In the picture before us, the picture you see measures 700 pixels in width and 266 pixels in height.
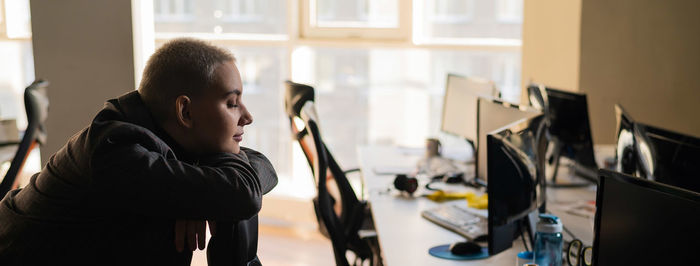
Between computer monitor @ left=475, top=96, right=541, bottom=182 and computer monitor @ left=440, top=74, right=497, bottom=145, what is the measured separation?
0.50 meters

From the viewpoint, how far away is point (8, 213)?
1438 mm

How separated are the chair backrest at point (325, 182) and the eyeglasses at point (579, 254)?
0.93 m

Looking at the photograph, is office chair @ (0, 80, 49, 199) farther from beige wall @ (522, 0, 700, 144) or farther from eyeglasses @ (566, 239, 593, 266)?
beige wall @ (522, 0, 700, 144)

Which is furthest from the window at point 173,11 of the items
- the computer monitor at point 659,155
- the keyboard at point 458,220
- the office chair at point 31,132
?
the computer monitor at point 659,155

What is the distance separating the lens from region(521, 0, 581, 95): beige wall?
14.0 ft

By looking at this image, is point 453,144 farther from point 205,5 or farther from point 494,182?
point 494,182

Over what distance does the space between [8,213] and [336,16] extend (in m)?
3.60

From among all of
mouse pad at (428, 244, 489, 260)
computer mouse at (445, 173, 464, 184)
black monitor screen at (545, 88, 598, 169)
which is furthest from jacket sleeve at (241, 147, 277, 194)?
black monitor screen at (545, 88, 598, 169)

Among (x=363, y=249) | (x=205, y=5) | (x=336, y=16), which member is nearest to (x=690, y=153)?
(x=363, y=249)

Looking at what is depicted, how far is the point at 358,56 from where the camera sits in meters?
4.83

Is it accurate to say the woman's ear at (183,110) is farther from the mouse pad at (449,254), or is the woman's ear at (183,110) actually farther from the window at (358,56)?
the window at (358,56)

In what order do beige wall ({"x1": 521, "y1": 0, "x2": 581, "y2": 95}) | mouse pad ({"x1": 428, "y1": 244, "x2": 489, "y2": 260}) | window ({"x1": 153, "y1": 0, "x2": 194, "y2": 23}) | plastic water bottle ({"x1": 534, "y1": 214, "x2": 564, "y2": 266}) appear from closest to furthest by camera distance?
plastic water bottle ({"x1": 534, "y1": 214, "x2": 564, "y2": 266})
mouse pad ({"x1": 428, "y1": 244, "x2": 489, "y2": 260})
beige wall ({"x1": 521, "y1": 0, "x2": 581, "y2": 95})
window ({"x1": 153, "y1": 0, "x2": 194, "y2": 23})

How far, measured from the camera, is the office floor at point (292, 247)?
4.14 m

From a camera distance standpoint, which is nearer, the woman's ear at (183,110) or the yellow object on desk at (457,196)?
the woman's ear at (183,110)
